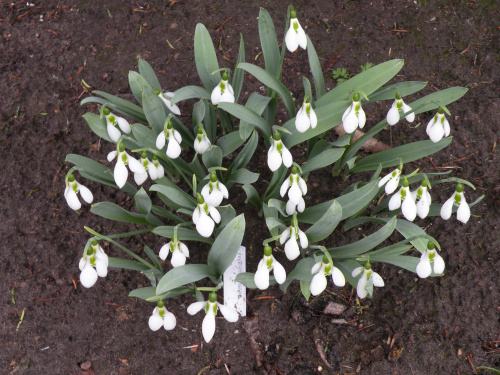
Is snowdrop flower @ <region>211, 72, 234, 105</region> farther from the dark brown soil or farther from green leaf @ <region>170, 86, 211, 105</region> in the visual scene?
the dark brown soil

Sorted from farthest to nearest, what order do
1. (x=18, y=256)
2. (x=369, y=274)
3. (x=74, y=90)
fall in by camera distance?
(x=74, y=90) < (x=18, y=256) < (x=369, y=274)

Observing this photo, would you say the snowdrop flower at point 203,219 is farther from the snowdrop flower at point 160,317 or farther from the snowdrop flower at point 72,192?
the snowdrop flower at point 72,192

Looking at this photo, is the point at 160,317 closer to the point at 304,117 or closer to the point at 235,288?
the point at 235,288

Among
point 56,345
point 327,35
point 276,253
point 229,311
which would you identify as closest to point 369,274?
point 229,311

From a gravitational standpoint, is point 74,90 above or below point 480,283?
above

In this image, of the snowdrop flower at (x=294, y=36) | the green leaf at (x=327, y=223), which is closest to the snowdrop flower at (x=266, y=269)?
the green leaf at (x=327, y=223)

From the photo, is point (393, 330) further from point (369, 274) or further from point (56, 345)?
point (56, 345)
